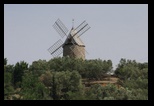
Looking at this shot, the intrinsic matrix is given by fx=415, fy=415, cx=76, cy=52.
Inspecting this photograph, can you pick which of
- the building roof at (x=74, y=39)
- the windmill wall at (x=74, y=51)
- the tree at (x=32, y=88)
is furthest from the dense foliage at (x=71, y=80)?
the building roof at (x=74, y=39)

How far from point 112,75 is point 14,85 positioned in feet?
42.8

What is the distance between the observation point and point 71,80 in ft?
137

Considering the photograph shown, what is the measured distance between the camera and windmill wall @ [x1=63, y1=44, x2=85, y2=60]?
5016 cm

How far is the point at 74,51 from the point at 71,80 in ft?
29.6

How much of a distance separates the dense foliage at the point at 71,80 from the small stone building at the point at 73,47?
6.46 feet

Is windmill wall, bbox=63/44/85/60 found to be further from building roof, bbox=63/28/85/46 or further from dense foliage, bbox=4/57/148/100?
dense foliage, bbox=4/57/148/100

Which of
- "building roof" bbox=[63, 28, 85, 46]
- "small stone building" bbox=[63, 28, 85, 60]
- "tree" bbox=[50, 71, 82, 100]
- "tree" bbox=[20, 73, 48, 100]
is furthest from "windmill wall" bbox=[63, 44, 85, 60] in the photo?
"tree" bbox=[20, 73, 48, 100]

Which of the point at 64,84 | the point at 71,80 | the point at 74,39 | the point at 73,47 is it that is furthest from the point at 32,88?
the point at 74,39

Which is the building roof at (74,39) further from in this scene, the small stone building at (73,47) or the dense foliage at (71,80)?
the dense foliage at (71,80)

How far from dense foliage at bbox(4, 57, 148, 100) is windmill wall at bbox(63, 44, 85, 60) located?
1.92 meters

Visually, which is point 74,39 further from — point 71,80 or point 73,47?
point 71,80

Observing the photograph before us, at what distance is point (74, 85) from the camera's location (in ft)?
135

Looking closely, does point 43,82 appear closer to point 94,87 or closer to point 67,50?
point 94,87
